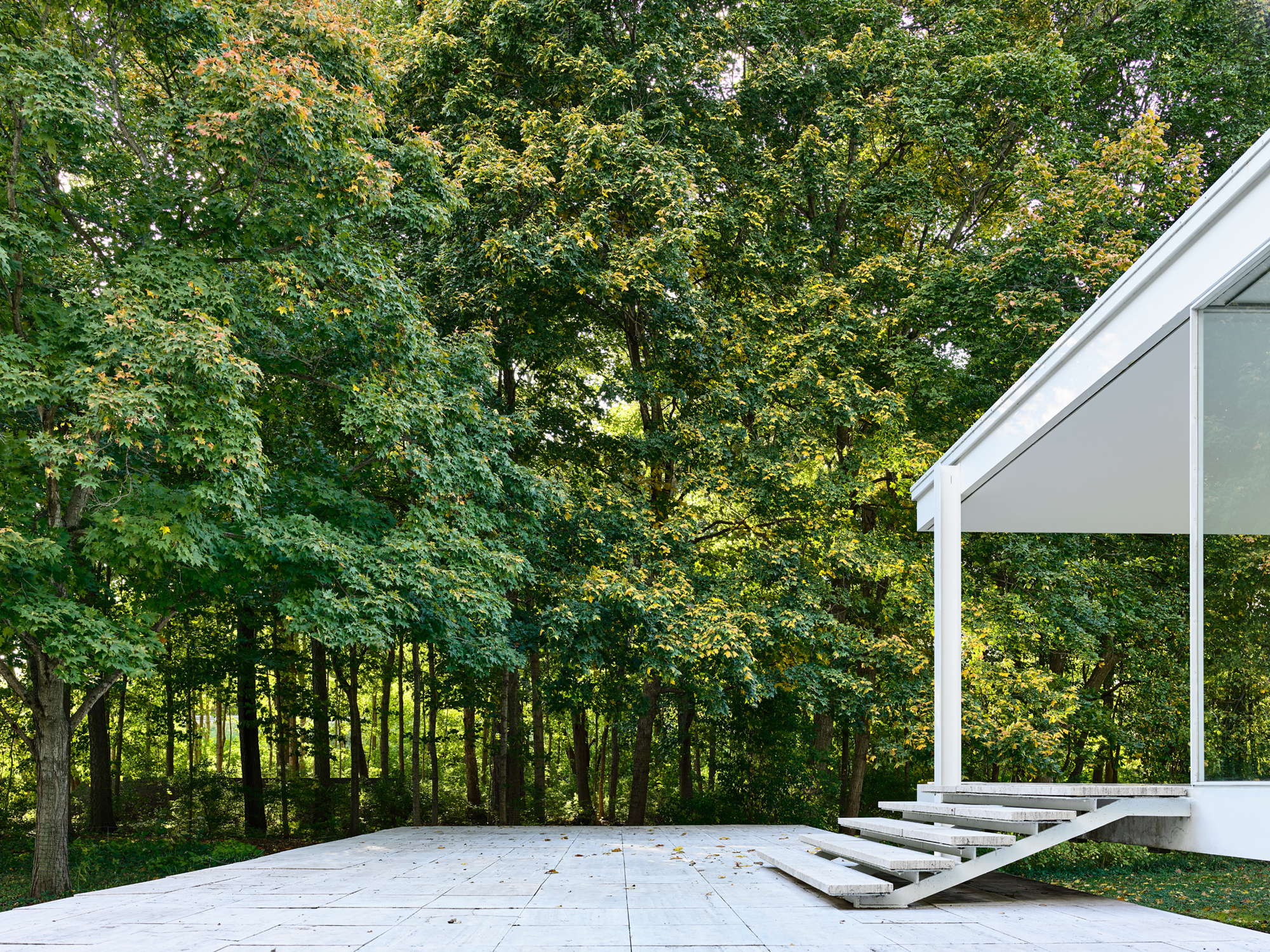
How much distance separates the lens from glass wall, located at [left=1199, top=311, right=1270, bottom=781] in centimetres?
293

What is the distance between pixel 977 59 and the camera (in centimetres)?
1188

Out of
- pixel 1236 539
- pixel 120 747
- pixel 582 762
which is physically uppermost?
pixel 1236 539

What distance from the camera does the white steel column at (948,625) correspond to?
252 inches

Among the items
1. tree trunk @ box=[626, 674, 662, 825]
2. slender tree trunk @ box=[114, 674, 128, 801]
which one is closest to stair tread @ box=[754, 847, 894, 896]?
tree trunk @ box=[626, 674, 662, 825]

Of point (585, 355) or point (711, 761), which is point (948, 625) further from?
point (711, 761)

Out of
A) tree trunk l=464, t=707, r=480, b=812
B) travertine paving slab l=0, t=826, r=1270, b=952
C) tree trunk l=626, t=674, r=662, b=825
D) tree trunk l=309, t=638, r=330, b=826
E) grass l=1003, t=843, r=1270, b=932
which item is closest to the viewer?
travertine paving slab l=0, t=826, r=1270, b=952

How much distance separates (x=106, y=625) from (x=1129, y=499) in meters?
8.70

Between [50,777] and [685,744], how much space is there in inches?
381

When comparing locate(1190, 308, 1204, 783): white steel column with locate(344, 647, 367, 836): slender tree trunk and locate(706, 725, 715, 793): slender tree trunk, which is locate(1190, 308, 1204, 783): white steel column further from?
locate(344, 647, 367, 836): slender tree trunk

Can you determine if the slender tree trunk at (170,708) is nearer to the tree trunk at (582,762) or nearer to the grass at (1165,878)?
the tree trunk at (582,762)

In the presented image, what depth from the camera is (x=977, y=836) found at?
4238 millimetres

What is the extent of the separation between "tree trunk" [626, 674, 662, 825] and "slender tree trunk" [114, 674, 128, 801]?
10855 millimetres

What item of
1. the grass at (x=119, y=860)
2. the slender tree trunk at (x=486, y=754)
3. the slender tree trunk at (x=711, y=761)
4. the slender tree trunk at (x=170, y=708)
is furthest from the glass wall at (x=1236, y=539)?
the slender tree trunk at (x=170, y=708)

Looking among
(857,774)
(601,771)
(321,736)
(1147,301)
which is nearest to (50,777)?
(321,736)
